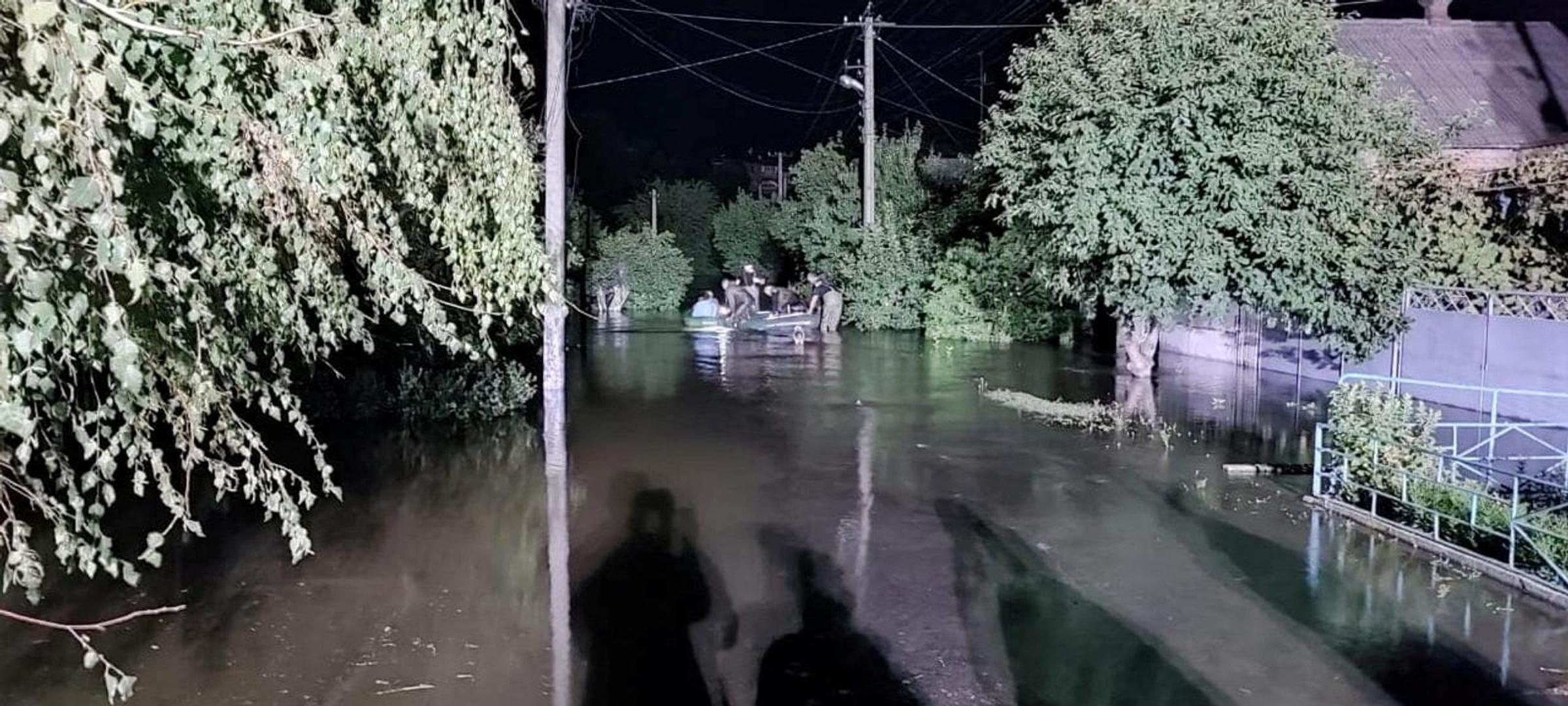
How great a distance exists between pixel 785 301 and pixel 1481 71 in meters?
20.6

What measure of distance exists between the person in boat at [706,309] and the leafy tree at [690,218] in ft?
39.2

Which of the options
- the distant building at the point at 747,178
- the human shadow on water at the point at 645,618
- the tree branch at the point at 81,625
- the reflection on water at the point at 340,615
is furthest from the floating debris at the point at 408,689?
the distant building at the point at 747,178

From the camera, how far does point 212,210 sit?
3707 mm

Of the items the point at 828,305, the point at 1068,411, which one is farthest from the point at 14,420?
the point at 828,305

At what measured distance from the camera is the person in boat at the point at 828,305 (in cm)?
3328

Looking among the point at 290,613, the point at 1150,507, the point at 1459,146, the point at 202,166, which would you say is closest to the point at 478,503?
the point at 290,613

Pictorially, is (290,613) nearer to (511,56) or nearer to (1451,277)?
(511,56)

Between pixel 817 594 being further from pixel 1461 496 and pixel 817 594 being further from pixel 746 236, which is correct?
pixel 746 236

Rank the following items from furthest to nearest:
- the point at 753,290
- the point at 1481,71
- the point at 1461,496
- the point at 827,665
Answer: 1. the point at 753,290
2. the point at 1481,71
3. the point at 1461,496
4. the point at 827,665

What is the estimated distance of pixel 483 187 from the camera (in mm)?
4395

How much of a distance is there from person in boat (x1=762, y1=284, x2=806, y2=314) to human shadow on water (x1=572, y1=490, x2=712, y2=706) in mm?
28235

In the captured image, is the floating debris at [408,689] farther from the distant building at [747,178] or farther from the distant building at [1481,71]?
the distant building at [747,178]

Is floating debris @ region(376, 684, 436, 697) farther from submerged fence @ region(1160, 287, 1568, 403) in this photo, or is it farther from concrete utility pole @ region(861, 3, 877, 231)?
concrete utility pole @ region(861, 3, 877, 231)

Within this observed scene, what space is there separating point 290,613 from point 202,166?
4713mm
